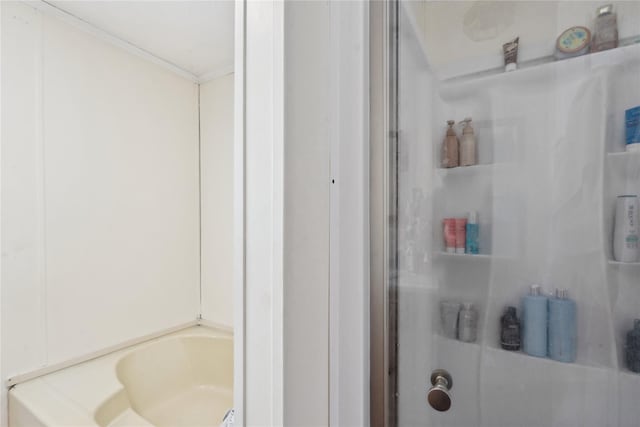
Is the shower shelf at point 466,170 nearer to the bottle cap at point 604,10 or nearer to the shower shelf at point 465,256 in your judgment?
the shower shelf at point 465,256

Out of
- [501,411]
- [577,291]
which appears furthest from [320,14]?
[501,411]

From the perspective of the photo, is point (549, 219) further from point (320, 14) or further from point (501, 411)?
point (320, 14)

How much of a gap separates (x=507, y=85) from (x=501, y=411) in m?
0.69

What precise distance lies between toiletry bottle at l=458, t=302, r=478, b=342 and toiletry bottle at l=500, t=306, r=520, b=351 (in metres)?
0.05

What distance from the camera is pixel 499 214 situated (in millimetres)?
618

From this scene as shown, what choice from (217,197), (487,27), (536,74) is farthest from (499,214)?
(217,197)

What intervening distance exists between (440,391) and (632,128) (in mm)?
625

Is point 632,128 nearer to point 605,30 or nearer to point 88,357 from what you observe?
point 605,30

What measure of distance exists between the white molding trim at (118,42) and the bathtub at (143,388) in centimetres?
151

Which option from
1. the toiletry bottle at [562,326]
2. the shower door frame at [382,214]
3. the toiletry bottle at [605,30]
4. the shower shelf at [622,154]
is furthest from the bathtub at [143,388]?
the toiletry bottle at [605,30]

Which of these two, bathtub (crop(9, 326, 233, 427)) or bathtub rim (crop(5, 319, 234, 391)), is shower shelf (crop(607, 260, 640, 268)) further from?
bathtub rim (crop(5, 319, 234, 391))

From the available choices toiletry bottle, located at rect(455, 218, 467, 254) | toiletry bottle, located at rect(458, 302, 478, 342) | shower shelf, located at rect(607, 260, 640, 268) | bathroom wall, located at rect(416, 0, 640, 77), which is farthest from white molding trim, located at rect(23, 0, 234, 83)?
shower shelf, located at rect(607, 260, 640, 268)

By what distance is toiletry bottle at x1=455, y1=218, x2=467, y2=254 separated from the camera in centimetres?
65

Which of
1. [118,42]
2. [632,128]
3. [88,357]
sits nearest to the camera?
[632,128]
